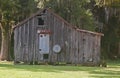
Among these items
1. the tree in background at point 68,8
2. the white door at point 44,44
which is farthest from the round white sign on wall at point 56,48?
the tree in background at point 68,8

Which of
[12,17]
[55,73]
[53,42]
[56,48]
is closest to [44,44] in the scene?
[53,42]

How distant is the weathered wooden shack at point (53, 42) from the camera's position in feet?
123

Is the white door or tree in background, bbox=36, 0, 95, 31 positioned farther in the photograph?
tree in background, bbox=36, 0, 95, 31

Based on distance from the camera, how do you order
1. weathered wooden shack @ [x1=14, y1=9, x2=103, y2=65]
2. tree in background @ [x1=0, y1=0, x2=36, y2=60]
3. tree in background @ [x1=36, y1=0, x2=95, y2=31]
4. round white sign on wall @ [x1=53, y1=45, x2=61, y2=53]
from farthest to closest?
tree in background @ [x1=36, y1=0, x2=95, y2=31] → tree in background @ [x1=0, y1=0, x2=36, y2=60] → round white sign on wall @ [x1=53, y1=45, x2=61, y2=53] → weathered wooden shack @ [x1=14, y1=9, x2=103, y2=65]

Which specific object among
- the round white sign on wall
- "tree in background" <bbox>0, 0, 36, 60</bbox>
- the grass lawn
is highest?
"tree in background" <bbox>0, 0, 36, 60</bbox>

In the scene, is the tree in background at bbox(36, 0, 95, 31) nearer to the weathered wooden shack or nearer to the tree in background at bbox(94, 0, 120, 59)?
the weathered wooden shack

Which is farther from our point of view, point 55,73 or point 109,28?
point 109,28

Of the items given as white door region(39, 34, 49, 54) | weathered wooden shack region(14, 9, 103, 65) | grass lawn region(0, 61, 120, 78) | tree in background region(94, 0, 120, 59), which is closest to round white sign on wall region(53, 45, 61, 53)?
weathered wooden shack region(14, 9, 103, 65)

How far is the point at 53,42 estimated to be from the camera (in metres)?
38.3

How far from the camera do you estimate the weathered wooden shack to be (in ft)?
123

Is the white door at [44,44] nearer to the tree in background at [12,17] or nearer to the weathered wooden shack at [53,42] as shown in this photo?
the weathered wooden shack at [53,42]

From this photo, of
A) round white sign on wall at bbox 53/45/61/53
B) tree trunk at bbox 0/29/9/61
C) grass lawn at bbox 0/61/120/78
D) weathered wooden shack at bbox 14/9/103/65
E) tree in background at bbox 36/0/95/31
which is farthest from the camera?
tree trunk at bbox 0/29/9/61

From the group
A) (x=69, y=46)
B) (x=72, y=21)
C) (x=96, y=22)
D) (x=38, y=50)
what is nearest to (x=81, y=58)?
(x=69, y=46)

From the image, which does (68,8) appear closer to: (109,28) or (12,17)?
(12,17)
